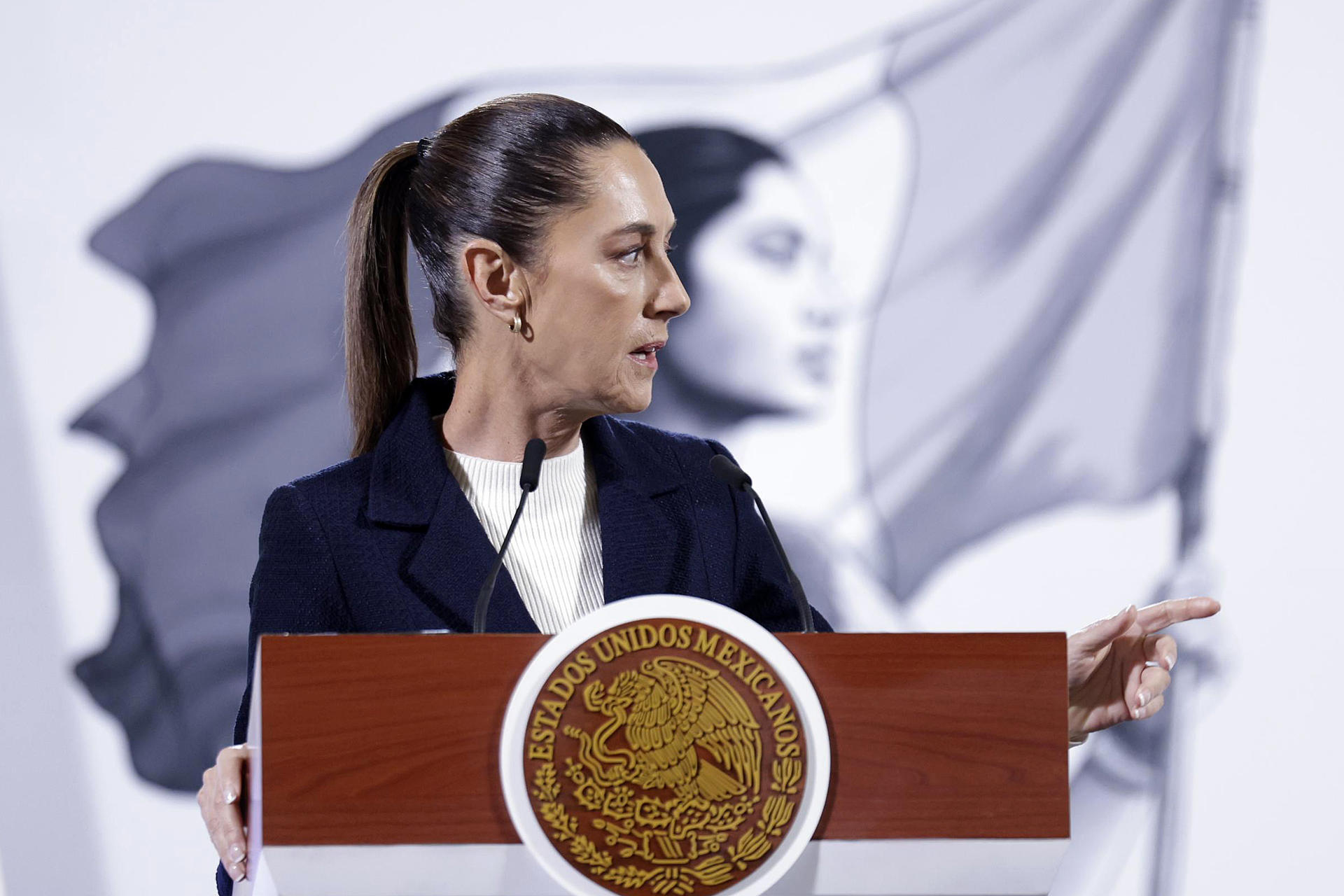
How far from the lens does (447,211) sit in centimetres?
165

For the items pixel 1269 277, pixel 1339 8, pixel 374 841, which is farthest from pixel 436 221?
pixel 1339 8

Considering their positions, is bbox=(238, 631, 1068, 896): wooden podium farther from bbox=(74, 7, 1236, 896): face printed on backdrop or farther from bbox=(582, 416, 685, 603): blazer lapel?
bbox=(74, 7, 1236, 896): face printed on backdrop

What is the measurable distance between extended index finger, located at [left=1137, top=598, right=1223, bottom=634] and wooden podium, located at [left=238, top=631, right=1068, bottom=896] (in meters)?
0.29

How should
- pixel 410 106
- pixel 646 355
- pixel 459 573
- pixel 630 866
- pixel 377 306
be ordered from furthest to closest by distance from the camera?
pixel 410 106
pixel 377 306
pixel 646 355
pixel 459 573
pixel 630 866

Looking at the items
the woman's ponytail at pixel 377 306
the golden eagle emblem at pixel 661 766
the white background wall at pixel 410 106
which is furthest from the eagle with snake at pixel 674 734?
the white background wall at pixel 410 106

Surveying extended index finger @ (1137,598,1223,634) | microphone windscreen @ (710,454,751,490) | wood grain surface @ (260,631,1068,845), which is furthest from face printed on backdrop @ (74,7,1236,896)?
wood grain surface @ (260,631,1068,845)

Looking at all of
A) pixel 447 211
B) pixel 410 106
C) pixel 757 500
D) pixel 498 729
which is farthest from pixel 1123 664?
pixel 410 106

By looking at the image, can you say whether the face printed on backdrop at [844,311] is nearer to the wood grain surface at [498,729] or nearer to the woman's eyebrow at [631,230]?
the woman's eyebrow at [631,230]

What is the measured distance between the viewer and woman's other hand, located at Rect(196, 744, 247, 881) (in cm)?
116

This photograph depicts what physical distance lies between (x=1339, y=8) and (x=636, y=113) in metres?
1.51

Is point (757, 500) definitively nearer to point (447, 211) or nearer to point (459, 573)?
point (459, 573)

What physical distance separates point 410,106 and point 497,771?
6.16ft

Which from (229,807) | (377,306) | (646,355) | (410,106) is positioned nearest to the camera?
(229,807)

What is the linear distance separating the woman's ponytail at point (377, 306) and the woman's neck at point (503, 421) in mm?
117
